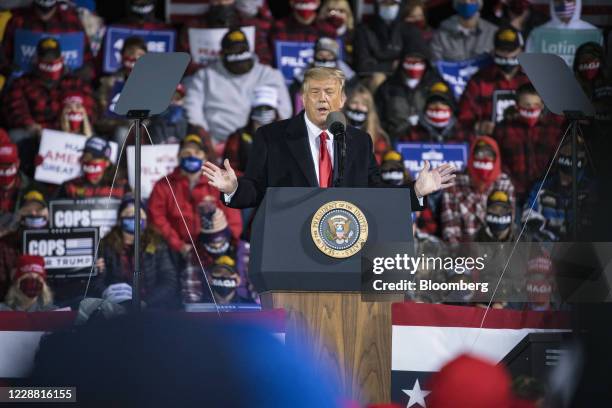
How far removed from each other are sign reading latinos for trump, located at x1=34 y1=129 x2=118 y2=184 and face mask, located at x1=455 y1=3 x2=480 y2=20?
10.4 ft

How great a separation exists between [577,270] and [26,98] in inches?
240

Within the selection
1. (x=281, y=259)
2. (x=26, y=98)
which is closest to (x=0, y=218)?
(x=26, y=98)

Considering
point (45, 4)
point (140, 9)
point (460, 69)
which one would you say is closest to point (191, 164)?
point (140, 9)

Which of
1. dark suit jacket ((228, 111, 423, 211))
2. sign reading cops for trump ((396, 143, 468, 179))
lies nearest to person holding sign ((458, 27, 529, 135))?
sign reading cops for trump ((396, 143, 468, 179))

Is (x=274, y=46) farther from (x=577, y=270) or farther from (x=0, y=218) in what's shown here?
(x=577, y=270)

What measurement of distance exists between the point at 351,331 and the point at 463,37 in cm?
616

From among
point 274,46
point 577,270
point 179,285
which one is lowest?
point 179,285

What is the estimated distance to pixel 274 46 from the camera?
907 centimetres

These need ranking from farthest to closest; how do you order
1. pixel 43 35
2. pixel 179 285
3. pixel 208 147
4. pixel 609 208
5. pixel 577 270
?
pixel 43 35 < pixel 208 147 < pixel 179 285 < pixel 609 208 < pixel 577 270

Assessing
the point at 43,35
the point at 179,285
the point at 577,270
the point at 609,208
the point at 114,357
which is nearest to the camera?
the point at 114,357

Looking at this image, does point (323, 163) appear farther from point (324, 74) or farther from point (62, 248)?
point (62, 248)

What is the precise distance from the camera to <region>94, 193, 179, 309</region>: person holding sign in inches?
298

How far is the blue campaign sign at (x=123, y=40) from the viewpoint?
29.4ft

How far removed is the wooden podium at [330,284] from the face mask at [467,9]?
6009mm
